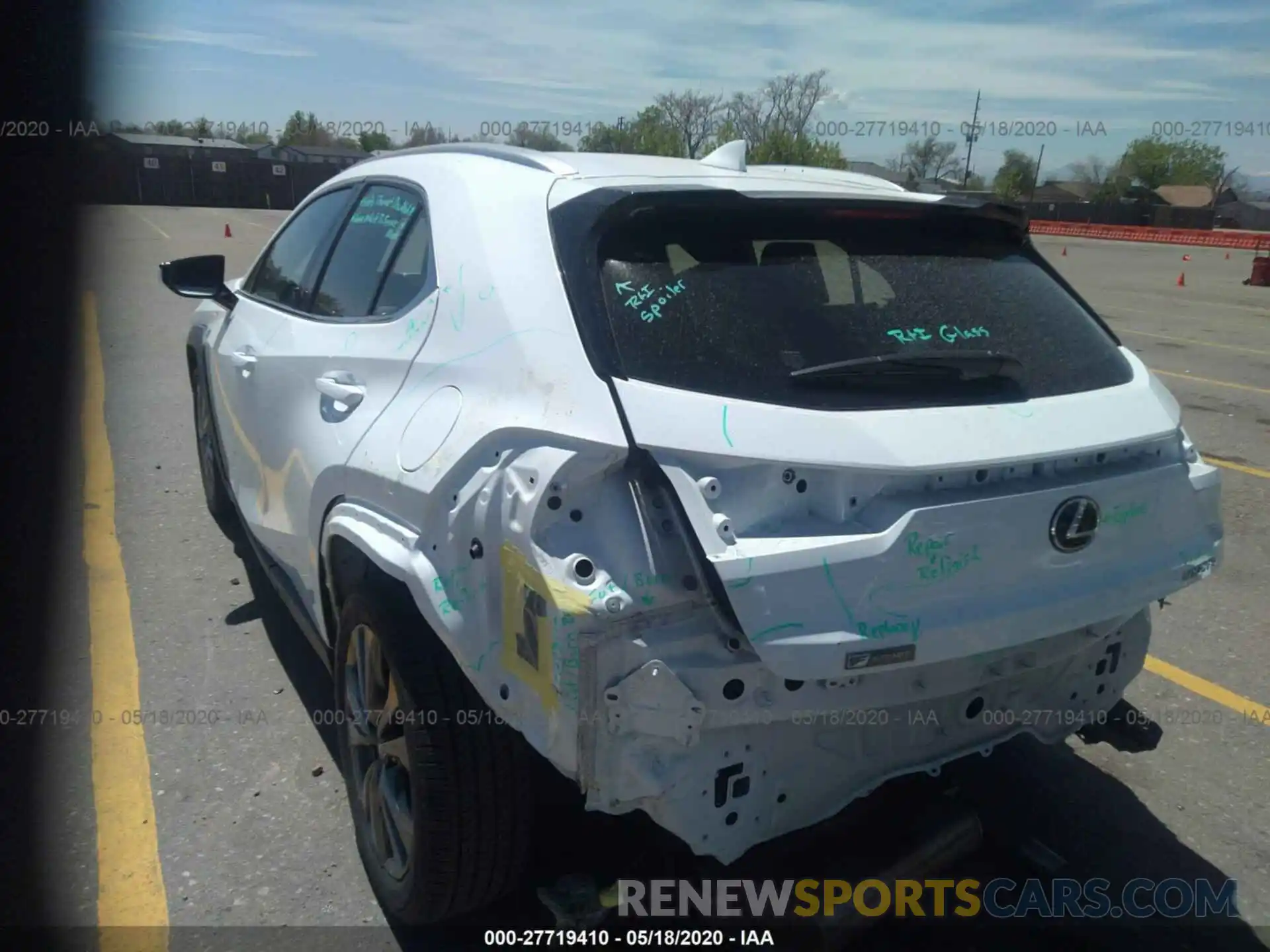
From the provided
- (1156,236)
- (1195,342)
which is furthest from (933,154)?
(1195,342)

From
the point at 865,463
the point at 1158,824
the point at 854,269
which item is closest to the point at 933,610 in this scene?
the point at 865,463

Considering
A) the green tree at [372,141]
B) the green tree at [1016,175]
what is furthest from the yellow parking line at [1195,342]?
the green tree at [1016,175]

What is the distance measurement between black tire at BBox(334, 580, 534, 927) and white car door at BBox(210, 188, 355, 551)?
3.91ft

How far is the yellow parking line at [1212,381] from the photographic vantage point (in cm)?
984

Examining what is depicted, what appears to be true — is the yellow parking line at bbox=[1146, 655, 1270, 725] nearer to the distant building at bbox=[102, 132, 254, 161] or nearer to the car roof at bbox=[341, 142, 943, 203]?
the car roof at bbox=[341, 142, 943, 203]

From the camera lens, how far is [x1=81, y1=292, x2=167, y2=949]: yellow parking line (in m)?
2.75

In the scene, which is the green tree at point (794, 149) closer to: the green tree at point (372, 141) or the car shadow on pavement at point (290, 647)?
the green tree at point (372, 141)

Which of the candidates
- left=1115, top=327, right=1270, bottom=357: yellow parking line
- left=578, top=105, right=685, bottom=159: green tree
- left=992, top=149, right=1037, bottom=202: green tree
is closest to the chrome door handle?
left=1115, top=327, right=1270, bottom=357: yellow parking line

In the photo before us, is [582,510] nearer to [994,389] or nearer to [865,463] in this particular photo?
[865,463]

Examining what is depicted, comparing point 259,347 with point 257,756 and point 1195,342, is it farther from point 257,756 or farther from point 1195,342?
point 1195,342

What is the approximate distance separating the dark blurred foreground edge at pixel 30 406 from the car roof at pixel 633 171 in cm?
232

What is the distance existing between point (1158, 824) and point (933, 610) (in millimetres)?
1801

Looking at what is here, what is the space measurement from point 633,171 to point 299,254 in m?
1.78

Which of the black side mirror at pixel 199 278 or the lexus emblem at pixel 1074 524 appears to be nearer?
the lexus emblem at pixel 1074 524
